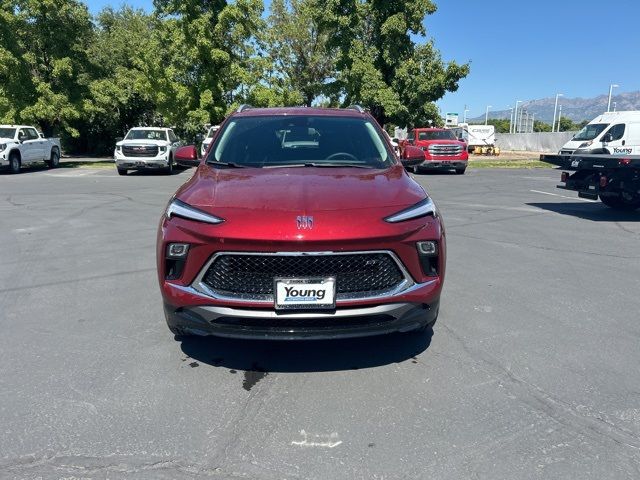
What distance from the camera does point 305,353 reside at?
3.85 meters

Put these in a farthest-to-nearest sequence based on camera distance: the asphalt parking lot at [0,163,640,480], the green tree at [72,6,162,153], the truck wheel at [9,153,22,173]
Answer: the green tree at [72,6,162,153] < the truck wheel at [9,153,22,173] < the asphalt parking lot at [0,163,640,480]

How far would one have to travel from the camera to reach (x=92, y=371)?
11.8ft

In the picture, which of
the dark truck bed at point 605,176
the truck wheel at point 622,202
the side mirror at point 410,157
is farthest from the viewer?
the truck wheel at point 622,202

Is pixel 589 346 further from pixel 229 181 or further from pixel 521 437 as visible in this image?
pixel 229 181

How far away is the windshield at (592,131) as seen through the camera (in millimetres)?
21781

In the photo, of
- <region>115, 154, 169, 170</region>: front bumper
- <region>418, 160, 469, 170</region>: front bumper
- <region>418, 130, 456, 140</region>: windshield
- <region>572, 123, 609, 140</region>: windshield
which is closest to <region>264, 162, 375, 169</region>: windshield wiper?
<region>115, 154, 169, 170</region>: front bumper

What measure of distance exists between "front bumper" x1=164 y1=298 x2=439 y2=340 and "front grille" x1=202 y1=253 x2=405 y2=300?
103mm

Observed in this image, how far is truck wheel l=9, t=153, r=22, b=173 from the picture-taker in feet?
68.1

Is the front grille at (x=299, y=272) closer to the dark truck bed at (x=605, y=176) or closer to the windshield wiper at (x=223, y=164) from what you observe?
the windshield wiper at (x=223, y=164)

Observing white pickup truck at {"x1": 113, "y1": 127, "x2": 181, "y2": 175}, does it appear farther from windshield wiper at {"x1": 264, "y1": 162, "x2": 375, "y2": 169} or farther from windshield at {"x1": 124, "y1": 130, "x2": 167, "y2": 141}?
windshield wiper at {"x1": 264, "y1": 162, "x2": 375, "y2": 169}

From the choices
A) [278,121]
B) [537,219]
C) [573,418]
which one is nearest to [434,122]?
[537,219]

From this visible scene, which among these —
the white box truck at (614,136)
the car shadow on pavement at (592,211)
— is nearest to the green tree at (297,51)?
the white box truck at (614,136)

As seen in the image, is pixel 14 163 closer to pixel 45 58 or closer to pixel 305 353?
pixel 45 58

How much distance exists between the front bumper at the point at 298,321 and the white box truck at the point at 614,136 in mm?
19631
